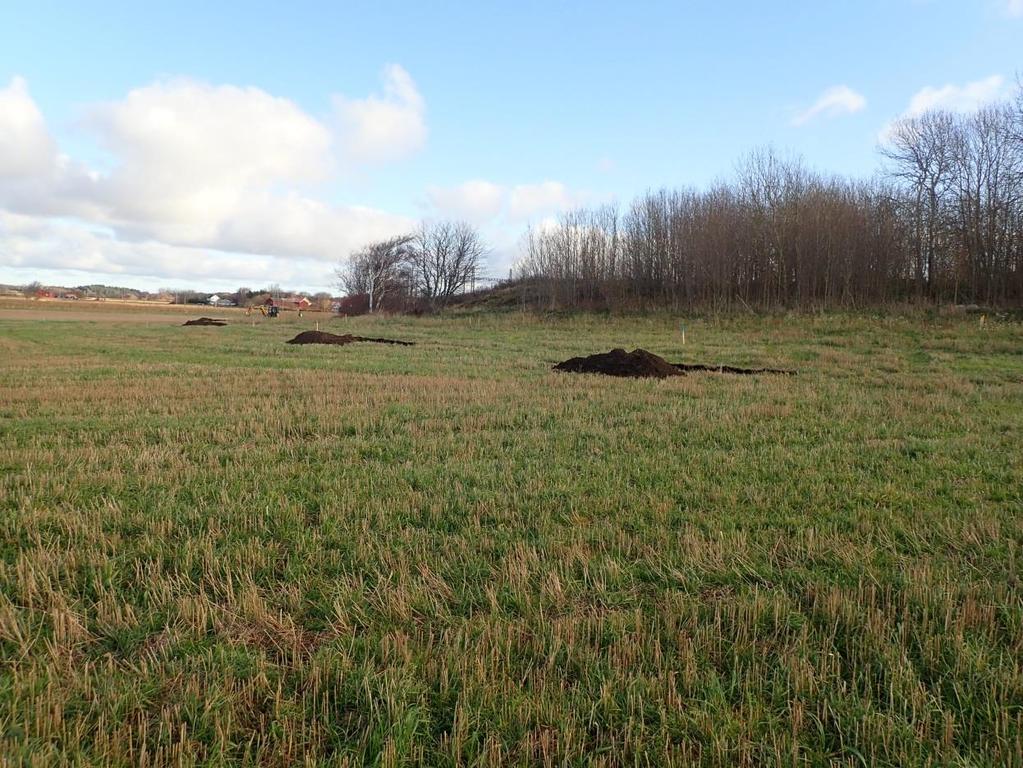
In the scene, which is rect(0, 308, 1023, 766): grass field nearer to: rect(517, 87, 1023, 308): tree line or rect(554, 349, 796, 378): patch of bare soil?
rect(554, 349, 796, 378): patch of bare soil

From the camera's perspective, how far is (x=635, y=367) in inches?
665

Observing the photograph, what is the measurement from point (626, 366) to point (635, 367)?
28 centimetres

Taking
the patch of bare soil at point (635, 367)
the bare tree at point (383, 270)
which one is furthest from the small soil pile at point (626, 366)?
the bare tree at point (383, 270)

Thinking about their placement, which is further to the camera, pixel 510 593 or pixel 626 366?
pixel 626 366

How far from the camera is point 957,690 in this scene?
2.97 metres

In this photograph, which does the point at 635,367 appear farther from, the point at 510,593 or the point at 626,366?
the point at 510,593

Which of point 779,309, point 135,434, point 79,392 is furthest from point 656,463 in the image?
point 779,309

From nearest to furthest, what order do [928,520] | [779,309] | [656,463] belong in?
[928,520], [656,463], [779,309]

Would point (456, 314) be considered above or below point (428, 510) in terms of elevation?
above

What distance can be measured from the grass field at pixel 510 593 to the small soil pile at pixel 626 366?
22.7ft

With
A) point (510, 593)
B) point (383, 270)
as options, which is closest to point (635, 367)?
point (510, 593)

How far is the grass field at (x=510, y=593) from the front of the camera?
2.73 metres

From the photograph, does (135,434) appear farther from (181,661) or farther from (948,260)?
(948,260)

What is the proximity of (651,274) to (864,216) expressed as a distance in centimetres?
1654
